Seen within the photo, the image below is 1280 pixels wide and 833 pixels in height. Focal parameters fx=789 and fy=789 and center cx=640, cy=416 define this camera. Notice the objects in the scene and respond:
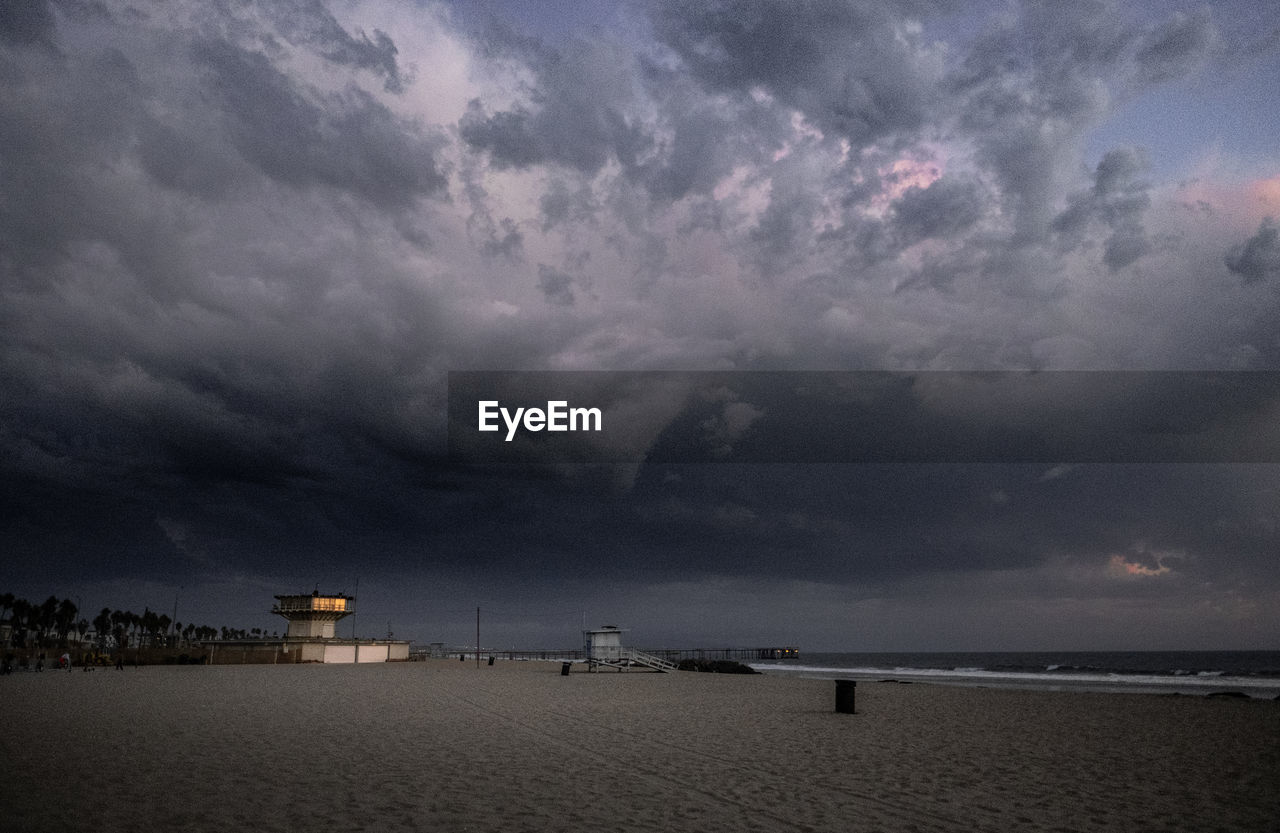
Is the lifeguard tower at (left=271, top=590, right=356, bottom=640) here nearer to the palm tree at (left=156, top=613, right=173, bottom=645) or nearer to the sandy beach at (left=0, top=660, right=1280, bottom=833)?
the sandy beach at (left=0, top=660, right=1280, bottom=833)

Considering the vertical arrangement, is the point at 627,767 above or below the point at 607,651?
above

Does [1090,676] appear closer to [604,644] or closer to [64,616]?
[604,644]

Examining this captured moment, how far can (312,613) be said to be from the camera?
241ft

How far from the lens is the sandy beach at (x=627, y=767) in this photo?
850 centimetres

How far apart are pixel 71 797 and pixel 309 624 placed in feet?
232

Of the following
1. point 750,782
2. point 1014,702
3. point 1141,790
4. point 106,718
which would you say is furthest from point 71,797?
point 1014,702

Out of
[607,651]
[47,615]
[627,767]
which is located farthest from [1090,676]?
[47,615]

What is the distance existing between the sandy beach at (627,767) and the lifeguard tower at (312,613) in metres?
53.9

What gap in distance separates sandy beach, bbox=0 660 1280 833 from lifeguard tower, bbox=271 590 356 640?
53.9m

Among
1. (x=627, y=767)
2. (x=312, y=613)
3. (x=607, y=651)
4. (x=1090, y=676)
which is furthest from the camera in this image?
(x=312, y=613)

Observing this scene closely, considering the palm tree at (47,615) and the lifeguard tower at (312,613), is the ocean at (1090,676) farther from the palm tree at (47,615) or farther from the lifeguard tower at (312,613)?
the palm tree at (47,615)

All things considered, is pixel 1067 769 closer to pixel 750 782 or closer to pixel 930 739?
pixel 930 739

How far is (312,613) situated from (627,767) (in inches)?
2757

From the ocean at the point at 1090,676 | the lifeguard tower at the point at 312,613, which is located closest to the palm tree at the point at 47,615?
the lifeguard tower at the point at 312,613
